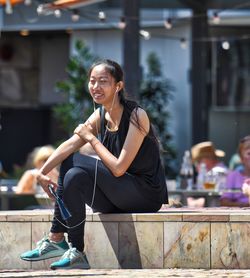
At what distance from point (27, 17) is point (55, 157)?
1145 cm

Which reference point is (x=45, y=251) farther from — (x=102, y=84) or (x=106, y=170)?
(x=102, y=84)

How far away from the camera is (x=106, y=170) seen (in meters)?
6.32

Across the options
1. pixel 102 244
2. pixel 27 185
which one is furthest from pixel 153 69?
pixel 102 244

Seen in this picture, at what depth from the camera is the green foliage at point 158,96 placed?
1700cm

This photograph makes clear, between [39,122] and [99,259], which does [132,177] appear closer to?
[99,259]

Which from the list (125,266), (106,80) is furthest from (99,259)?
(106,80)

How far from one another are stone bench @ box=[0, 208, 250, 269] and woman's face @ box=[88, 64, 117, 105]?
0.75 meters

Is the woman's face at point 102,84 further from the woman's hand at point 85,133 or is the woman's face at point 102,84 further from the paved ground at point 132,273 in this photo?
the paved ground at point 132,273

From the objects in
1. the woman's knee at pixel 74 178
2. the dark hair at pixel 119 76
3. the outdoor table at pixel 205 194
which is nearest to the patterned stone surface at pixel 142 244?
the woman's knee at pixel 74 178

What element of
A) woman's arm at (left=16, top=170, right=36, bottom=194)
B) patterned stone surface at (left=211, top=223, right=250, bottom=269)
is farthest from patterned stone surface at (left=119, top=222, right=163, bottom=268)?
woman's arm at (left=16, top=170, right=36, bottom=194)

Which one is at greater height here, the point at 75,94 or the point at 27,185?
the point at 75,94

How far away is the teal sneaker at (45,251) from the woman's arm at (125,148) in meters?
0.56

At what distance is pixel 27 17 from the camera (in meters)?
17.6

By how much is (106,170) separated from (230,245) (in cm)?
89
